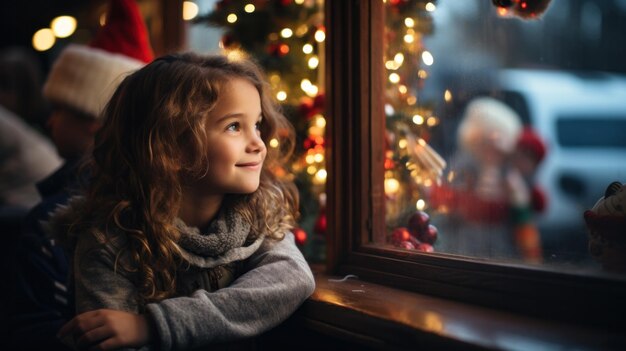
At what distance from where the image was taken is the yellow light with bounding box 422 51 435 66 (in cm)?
A: 147

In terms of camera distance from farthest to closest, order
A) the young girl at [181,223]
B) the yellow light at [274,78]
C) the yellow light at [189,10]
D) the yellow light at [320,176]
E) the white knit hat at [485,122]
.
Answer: the yellow light at [189,10] < the yellow light at [274,78] < the yellow light at [320,176] < the white knit hat at [485,122] < the young girl at [181,223]

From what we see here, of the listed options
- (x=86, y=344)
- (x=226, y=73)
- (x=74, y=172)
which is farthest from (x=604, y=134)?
(x=74, y=172)

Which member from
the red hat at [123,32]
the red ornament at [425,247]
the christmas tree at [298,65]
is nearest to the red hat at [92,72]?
the red hat at [123,32]

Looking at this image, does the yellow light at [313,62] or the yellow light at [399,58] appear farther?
the yellow light at [313,62]

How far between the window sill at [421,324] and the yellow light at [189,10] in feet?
6.47

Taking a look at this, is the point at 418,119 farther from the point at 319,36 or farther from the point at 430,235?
the point at 319,36

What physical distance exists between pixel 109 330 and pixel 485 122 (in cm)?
95

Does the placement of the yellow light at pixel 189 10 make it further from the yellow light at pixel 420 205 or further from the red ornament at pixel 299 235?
the yellow light at pixel 420 205

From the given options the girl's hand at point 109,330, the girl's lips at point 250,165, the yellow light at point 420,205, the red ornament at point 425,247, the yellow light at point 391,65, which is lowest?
the girl's hand at point 109,330

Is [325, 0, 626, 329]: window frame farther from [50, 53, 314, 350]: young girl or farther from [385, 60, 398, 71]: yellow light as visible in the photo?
[50, 53, 314, 350]: young girl

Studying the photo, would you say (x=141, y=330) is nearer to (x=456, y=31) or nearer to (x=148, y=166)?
(x=148, y=166)

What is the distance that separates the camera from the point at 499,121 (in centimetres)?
163

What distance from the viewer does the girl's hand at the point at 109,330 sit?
1.13 meters

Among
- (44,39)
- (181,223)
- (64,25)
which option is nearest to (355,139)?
(181,223)
